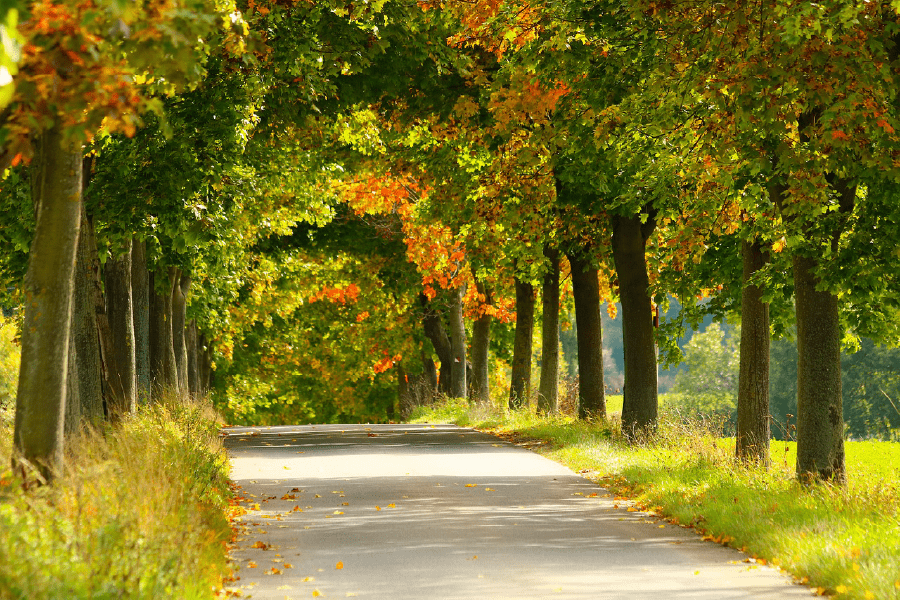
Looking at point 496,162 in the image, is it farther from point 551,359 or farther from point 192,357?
point 192,357

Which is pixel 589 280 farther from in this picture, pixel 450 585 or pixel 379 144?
pixel 450 585

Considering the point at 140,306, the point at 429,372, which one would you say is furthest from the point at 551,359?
the point at 429,372

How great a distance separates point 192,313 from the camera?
107 ft

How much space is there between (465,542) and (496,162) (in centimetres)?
1125

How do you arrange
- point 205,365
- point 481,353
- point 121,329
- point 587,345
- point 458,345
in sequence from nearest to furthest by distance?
1. point 121,329
2. point 587,345
3. point 481,353
4. point 458,345
5. point 205,365

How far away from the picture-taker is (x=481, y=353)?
121 ft

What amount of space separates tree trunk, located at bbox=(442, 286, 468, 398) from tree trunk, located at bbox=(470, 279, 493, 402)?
28.1 inches

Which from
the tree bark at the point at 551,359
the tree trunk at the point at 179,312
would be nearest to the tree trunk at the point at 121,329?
the tree trunk at the point at 179,312

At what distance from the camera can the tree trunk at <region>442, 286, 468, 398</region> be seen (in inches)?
1464

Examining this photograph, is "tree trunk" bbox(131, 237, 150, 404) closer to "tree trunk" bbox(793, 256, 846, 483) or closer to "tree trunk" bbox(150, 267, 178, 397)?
"tree trunk" bbox(150, 267, 178, 397)

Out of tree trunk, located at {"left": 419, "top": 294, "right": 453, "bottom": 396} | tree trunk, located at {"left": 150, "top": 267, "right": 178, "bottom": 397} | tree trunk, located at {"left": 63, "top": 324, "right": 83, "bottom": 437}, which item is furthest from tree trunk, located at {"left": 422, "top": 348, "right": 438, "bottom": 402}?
tree trunk, located at {"left": 63, "top": 324, "right": 83, "bottom": 437}

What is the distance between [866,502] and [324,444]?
50.1 feet

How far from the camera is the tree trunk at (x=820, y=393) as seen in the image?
41.6 feet

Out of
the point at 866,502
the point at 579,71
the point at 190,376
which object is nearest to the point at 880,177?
the point at 866,502
